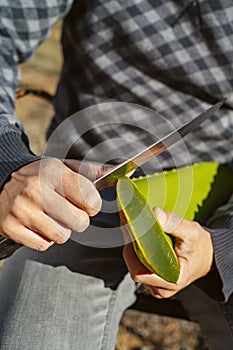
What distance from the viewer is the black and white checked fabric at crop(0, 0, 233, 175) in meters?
0.92

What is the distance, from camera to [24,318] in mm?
839

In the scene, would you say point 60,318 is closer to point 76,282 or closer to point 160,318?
point 76,282

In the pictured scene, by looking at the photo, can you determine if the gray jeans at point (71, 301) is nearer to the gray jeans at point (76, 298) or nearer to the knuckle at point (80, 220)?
the gray jeans at point (76, 298)

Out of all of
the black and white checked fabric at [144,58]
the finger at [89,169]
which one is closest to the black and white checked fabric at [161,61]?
the black and white checked fabric at [144,58]

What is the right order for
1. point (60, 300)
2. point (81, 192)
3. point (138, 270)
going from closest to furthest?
point (81, 192), point (138, 270), point (60, 300)

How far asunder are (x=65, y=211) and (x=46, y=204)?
3 centimetres

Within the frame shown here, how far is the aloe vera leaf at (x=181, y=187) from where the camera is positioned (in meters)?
0.86

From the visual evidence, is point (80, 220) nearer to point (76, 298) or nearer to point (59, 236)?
point (59, 236)

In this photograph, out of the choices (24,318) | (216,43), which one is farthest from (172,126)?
(24,318)

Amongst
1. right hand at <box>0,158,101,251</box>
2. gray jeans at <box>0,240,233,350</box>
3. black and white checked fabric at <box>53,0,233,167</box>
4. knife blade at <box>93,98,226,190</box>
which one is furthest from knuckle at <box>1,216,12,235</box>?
black and white checked fabric at <box>53,0,233,167</box>

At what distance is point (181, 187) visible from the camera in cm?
A: 89

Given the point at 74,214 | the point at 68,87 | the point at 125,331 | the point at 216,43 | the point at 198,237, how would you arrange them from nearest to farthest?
1. the point at 74,214
2. the point at 198,237
3. the point at 216,43
4. the point at 68,87
5. the point at 125,331

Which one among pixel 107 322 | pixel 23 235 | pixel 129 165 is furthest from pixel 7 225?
pixel 107 322

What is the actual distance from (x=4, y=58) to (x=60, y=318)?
387 millimetres
